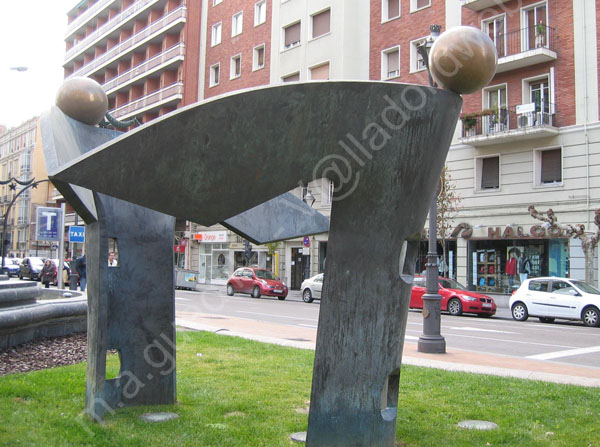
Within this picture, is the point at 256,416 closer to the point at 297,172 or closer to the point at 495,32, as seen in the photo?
the point at 297,172

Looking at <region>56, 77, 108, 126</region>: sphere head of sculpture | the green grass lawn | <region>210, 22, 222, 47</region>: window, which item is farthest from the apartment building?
<region>56, 77, 108, 126</region>: sphere head of sculpture

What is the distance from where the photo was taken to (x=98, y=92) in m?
5.51

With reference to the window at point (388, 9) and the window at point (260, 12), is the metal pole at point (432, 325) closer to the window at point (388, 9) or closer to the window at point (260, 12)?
the window at point (388, 9)

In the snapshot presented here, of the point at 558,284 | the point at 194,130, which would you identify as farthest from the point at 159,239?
the point at 558,284

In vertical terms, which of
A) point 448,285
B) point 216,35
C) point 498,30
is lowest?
point 448,285

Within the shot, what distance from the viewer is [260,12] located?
121 feet

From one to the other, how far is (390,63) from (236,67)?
13.2m

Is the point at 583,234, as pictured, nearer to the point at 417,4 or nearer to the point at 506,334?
the point at 506,334

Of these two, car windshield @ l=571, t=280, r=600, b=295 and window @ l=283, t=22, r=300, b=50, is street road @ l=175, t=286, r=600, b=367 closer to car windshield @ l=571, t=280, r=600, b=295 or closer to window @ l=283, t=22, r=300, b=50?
car windshield @ l=571, t=280, r=600, b=295

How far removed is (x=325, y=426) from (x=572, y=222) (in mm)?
20065

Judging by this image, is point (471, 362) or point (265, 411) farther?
point (471, 362)

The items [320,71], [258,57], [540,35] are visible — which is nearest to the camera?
[540,35]

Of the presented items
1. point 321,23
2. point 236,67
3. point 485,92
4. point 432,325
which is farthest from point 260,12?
Result: point 432,325

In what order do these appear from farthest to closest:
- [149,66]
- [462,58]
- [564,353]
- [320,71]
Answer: [149,66], [320,71], [564,353], [462,58]
